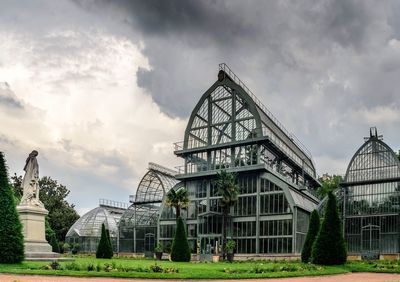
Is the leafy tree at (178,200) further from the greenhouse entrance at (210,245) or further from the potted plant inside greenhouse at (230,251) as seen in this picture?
the potted plant inside greenhouse at (230,251)

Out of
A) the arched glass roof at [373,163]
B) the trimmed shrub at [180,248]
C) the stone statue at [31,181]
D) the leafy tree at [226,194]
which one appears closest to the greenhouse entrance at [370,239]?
the arched glass roof at [373,163]

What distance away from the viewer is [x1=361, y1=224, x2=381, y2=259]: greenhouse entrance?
2248 inches

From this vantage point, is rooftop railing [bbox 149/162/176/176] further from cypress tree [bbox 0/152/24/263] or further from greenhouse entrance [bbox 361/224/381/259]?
cypress tree [bbox 0/152/24/263]

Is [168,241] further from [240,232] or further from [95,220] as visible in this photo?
[95,220]

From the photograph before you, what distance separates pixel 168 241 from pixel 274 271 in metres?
39.7

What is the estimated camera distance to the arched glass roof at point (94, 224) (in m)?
83.6

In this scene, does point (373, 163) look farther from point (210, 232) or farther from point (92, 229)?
point (92, 229)

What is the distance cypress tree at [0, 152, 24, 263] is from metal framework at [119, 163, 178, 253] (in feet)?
149

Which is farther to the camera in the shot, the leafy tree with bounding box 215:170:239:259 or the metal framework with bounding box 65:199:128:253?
the metal framework with bounding box 65:199:128:253

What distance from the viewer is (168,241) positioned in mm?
68875

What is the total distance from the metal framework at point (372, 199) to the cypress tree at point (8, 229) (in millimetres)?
42047

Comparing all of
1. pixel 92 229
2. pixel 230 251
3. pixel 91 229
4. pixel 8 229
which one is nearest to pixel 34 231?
pixel 8 229

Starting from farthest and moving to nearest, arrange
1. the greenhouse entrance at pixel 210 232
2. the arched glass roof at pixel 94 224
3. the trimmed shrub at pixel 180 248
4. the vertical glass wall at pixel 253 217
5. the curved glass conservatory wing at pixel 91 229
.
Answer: the arched glass roof at pixel 94 224
the curved glass conservatory wing at pixel 91 229
the greenhouse entrance at pixel 210 232
the vertical glass wall at pixel 253 217
the trimmed shrub at pixel 180 248

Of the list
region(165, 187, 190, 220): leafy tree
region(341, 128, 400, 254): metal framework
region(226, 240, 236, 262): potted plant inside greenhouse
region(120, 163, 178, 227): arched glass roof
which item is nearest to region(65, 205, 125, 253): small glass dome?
region(120, 163, 178, 227): arched glass roof
